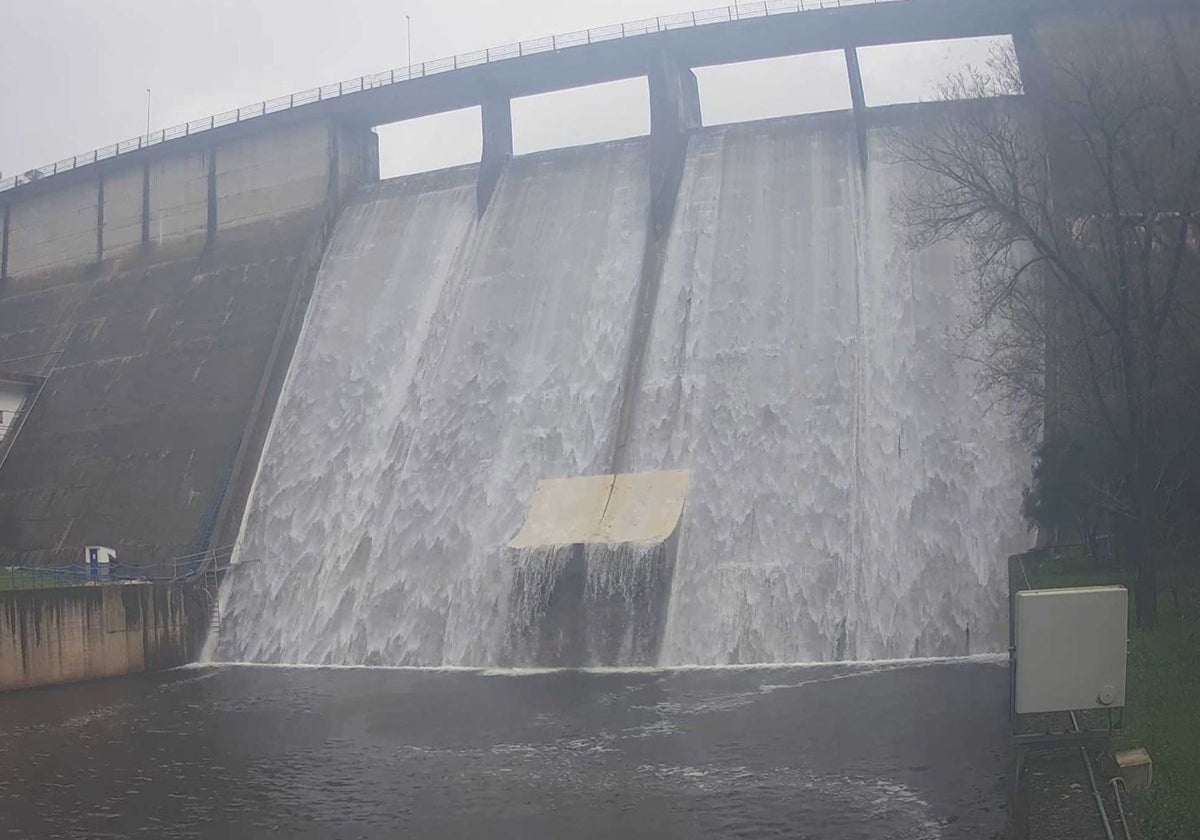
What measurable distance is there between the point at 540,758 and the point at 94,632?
1128cm

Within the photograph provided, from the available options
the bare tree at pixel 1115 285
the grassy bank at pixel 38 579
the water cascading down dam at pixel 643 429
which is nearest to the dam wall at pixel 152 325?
the water cascading down dam at pixel 643 429

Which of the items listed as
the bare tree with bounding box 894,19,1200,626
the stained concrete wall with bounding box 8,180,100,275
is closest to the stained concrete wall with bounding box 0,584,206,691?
the bare tree with bounding box 894,19,1200,626

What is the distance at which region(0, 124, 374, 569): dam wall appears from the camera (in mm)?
25250

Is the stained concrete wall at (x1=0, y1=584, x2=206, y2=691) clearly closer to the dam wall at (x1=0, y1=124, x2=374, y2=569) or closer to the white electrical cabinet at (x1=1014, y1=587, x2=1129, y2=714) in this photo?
the dam wall at (x1=0, y1=124, x2=374, y2=569)

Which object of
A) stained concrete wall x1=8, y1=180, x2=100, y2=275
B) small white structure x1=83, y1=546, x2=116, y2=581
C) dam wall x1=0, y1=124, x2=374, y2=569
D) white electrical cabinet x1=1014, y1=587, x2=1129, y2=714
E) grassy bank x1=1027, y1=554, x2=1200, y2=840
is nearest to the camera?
grassy bank x1=1027, y1=554, x2=1200, y2=840

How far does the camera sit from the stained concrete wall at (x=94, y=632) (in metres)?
18.7

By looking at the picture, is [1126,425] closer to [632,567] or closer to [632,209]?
[632,567]

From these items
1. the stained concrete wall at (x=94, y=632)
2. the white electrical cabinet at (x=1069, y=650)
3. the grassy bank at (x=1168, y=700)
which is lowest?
the stained concrete wall at (x=94, y=632)

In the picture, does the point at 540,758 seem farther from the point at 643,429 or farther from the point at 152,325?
the point at 152,325

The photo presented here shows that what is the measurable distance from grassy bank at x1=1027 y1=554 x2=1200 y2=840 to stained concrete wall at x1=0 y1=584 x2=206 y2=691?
15141 mm

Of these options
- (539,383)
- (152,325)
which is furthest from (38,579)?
(539,383)

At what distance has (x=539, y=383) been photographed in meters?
22.5

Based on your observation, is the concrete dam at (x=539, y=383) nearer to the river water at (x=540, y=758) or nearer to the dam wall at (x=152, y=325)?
the dam wall at (x=152, y=325)

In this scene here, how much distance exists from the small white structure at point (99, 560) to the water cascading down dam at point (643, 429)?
96.7 inches
